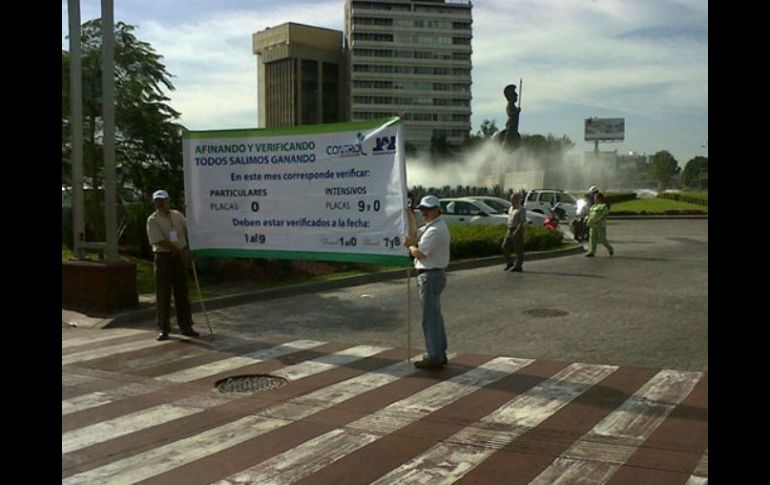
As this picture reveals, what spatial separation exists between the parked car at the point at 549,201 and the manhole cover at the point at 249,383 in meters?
28.0

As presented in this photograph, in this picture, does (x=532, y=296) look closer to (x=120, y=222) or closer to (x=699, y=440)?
(x=699, y=440)

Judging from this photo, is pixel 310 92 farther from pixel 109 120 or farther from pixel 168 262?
pixel 168 262

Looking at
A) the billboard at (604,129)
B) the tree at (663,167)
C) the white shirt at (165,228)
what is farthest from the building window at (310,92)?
the white shirt at (165,228)

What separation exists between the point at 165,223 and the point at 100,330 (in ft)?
6.85

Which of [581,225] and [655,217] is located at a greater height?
[581,225]

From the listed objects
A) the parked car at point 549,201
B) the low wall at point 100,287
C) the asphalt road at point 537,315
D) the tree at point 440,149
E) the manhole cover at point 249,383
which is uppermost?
the tree at point 440,149

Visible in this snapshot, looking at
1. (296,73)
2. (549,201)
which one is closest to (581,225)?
(549,201)

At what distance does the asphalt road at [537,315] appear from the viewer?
853cm

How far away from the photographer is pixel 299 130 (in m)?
8.84

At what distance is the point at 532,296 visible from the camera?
12.7 metres

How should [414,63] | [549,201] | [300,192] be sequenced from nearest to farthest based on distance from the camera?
[300,192]
[549,201]
[414,63]

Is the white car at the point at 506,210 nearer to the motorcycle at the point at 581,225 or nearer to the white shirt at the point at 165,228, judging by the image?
the motorcycle at the point at 581,225

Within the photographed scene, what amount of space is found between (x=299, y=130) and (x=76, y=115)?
4.69 meters
